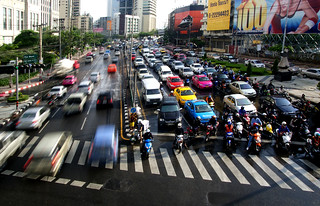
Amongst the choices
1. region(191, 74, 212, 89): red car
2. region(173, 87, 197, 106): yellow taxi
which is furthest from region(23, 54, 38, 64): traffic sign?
region(191, 74, 212, 89): red car

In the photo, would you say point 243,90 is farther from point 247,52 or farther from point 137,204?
point 247,52

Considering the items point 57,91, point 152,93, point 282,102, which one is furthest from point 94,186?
point 57,91

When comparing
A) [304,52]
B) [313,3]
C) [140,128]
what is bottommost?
[140,128]

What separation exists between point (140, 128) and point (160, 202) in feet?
22.6

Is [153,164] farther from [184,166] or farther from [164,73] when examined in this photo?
[164,73]

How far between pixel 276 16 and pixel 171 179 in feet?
177

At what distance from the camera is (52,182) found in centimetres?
1202

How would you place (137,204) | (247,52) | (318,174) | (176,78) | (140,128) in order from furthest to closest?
(247,52) → (176,78) → (140,128) → (318,174) → (137,204)

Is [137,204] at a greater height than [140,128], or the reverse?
[140,128]

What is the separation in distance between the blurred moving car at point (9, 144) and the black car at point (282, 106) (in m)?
17.5

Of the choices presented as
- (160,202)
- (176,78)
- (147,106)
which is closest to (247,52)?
(176,78)

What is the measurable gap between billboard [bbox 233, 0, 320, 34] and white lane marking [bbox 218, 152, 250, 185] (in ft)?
104

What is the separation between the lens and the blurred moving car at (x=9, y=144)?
13.4 meters

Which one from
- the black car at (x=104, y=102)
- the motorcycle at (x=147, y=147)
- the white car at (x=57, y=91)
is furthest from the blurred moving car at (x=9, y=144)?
the white car at (x=57, y=91)
